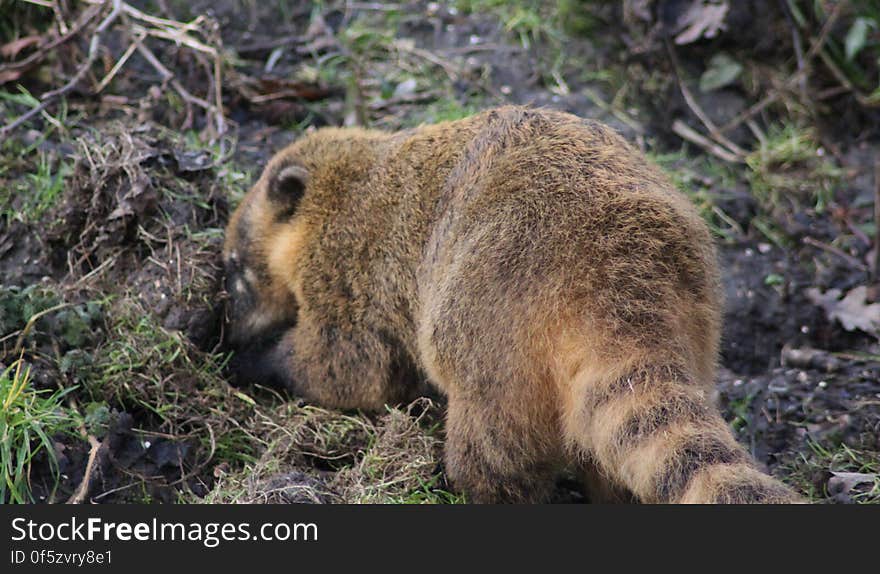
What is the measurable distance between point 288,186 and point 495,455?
1.71 m

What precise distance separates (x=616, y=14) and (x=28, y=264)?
4219 millimetres

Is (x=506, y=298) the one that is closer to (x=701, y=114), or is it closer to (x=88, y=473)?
(x=88, y=473)

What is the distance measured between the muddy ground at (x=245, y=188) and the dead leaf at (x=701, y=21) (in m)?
0.16

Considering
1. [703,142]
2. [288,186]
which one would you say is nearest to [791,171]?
[703,142]

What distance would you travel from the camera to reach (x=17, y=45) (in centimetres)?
564

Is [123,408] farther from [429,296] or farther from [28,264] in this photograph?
[429,296]

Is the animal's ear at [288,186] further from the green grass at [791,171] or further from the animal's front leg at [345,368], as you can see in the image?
the green grass at [791,171]

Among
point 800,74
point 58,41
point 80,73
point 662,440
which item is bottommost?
point 800,74

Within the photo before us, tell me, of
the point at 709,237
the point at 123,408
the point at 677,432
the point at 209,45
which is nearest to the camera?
the point at 677,432

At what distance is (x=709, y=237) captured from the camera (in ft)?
12.6

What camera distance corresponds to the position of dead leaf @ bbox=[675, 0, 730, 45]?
6.39m

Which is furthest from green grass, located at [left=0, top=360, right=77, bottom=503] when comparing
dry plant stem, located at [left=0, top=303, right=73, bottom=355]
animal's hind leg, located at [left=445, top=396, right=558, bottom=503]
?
animal's hind leg, located at [left=445, top=396, right=558, bottom=503]

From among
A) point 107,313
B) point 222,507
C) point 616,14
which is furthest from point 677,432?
point 616,14

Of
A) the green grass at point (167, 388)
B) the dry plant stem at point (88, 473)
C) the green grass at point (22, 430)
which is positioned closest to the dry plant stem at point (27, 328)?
the green grass at point (22, 430)
